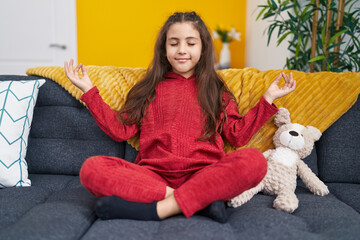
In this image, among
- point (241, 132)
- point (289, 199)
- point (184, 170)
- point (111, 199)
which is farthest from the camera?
point (241, 132)

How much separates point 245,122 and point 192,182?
16.9 inches

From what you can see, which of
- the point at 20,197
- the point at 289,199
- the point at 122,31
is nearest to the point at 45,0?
the point at 122,31

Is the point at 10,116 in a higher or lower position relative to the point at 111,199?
higher

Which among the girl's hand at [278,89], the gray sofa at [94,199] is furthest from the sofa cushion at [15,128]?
the girl's hand at [278,89]

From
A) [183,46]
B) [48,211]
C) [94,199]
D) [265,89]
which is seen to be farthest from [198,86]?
[48,211]

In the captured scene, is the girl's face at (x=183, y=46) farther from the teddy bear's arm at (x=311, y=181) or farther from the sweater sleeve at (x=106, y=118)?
the teddy bear's arm at (x=311, y=181)

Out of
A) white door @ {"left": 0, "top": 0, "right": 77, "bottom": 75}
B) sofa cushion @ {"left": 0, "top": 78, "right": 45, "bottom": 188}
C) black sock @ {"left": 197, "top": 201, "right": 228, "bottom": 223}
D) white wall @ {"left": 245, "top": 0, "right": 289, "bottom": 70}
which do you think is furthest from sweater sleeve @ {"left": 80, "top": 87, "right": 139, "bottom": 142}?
white door @ {"left": 0, "top": 0, "right": 77, "bottom": 75}

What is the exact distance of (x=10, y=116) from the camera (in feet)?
4.08

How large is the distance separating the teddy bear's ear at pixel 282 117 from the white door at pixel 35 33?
2.34 m

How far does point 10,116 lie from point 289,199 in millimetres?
1084

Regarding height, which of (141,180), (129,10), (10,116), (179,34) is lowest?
(141,180)

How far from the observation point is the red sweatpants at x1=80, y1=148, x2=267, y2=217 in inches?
37.0

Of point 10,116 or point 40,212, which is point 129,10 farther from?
point 40,212

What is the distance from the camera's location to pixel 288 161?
122 cm
